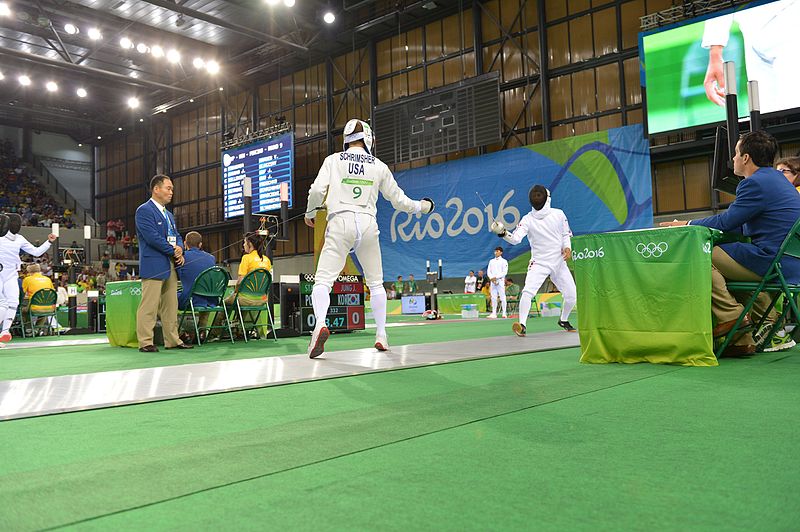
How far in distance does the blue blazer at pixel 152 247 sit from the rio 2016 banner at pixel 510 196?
39.3 feet

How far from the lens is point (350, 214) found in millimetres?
4898

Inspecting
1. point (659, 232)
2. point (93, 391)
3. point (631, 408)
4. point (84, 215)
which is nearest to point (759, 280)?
point (659, 232)

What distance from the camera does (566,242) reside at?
6.98 meters

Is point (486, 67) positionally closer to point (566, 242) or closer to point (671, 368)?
point (566, 242)

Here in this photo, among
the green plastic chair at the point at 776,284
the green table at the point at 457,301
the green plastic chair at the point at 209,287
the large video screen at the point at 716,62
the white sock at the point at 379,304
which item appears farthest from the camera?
the green table at the point at 457,301

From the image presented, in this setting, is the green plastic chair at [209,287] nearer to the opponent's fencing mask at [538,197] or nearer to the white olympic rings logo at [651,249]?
the opponent's fencing mask at [538,197]

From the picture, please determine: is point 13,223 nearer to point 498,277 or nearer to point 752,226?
point 752,226

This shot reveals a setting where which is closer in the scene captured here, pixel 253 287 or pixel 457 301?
pixel 253 287

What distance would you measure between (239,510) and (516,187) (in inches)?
658

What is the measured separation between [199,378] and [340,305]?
5.10 meters

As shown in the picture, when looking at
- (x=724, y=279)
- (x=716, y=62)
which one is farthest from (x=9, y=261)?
(x=716, y=62)

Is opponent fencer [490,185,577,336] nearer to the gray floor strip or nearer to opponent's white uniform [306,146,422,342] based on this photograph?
the gray floor strip

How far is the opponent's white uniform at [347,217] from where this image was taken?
15.9ft

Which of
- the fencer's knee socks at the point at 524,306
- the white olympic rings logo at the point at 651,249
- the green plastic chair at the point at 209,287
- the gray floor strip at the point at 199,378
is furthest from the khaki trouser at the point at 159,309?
the white olympic rings logo at the point at 651,249
